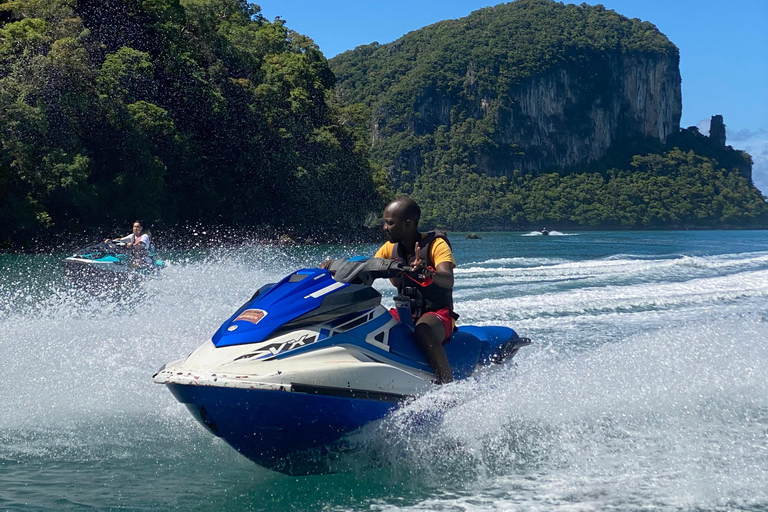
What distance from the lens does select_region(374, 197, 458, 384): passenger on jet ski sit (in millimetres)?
4379

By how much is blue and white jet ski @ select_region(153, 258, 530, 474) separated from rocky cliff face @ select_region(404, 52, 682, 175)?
422 ft

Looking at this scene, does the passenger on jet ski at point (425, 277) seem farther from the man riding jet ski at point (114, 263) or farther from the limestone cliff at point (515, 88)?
the limestone cliff at point (515, 88)

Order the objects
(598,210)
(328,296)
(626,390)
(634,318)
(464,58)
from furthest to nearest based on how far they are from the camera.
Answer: (464,58), (598,210), (634,318), (626,390), (328,296)

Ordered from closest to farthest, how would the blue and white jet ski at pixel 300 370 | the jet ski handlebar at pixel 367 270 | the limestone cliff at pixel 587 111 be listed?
the blue and white jet ski at pixel 300 370 → the jet ski handlebar at pixel 367 270 → the limestone cliff at pixel 587 111

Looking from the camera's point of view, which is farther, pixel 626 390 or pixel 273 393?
pixel 626 390

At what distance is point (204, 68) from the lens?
142 ft

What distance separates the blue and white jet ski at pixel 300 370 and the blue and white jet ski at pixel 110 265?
28.4ft

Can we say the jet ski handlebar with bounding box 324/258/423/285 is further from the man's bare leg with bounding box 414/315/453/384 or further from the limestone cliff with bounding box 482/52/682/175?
the limestone cliff with bounding box 482/52/682/175

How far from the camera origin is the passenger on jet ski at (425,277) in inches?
172

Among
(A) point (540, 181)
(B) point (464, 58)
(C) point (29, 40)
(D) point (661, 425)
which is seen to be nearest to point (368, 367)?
(D) point (661, 425)

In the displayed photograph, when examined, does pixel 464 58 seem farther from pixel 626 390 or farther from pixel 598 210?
pixel 626 390

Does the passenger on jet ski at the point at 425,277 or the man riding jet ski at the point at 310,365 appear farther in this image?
the passenger on jet ski at the point at 425,277

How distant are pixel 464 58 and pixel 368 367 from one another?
483 ft

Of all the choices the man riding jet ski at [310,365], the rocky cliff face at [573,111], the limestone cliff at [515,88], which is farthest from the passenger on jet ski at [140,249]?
the rocky cliff face at [573,111]
